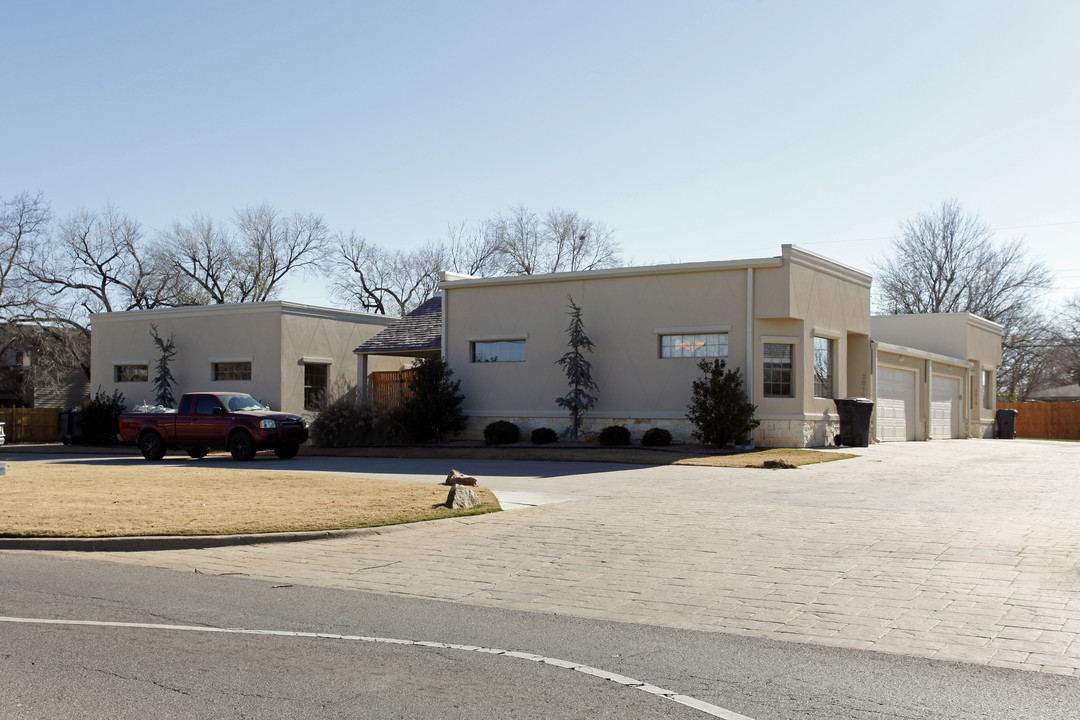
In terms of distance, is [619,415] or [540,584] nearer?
[540,584]

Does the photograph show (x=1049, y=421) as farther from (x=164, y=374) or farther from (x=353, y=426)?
(x=164, y=374)

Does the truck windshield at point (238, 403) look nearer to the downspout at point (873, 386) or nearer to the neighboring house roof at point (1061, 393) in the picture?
the downspout at point (873, 386)

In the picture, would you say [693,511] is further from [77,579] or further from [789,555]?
[77,579]

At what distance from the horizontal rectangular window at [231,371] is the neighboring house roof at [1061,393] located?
54.4 m

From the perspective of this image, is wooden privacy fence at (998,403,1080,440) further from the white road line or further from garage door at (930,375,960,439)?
the white road line

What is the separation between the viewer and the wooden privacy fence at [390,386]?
3155 cm

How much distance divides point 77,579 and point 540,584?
4.45m

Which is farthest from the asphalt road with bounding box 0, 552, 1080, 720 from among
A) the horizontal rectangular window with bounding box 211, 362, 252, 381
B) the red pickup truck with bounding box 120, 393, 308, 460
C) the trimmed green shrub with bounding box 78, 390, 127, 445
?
the trimmed green shrub with bounding box 78, 390, 127, 445

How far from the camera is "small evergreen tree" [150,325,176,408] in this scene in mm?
35094

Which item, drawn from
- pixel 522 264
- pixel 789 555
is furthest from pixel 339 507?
pixel 522 264

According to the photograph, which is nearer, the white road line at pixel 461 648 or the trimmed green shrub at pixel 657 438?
the white road line at pixel 461 648

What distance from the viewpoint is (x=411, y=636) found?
690 cm

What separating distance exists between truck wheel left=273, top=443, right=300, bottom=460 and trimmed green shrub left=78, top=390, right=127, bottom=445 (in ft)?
39.0

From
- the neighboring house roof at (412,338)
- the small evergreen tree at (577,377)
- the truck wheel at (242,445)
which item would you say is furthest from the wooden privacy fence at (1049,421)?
the truck wheel at (242,445)
